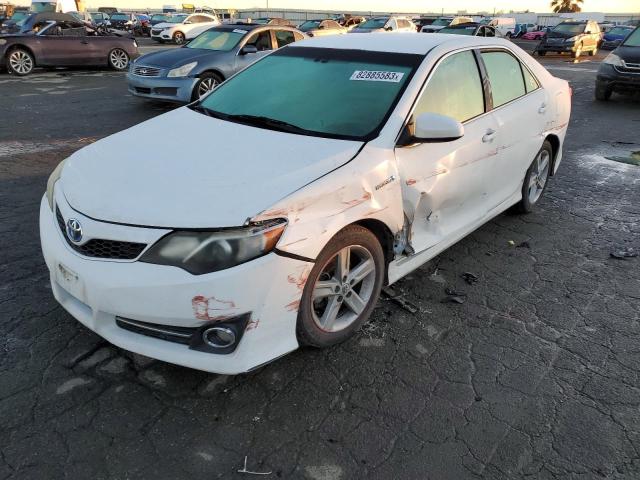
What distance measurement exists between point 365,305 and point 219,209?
3.74 ft

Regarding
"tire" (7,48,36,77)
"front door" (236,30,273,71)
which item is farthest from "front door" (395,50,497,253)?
"tire" (7,48,36,77)

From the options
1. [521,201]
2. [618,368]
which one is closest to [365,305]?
[618,368]

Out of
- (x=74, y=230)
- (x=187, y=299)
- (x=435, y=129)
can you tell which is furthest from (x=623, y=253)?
(x=74, y=230)

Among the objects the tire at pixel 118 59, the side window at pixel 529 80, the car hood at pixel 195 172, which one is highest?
the side window at pixel 529 80

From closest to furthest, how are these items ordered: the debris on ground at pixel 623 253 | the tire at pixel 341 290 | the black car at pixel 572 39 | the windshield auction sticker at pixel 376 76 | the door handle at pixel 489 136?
the tire at pixel 341 290, the windshield auction sticker at pixel 376 76, the door handle at pixel 489 136, the debris on ground at pixel 623 253, the black car at pixel 572 39

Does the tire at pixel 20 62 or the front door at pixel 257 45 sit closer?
the front door at pixel 257 45

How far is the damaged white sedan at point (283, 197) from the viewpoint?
7.58 ft

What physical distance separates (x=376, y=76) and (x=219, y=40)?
320 inches

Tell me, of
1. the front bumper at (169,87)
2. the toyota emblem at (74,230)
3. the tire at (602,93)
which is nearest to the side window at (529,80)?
the toyota emblem at (74,230)

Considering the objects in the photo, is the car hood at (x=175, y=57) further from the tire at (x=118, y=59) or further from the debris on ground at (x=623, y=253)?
the debris on ground at (x=623, y=253)

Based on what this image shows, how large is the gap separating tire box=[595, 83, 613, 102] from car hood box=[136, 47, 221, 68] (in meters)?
8.52

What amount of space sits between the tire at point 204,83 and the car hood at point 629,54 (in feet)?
27.9

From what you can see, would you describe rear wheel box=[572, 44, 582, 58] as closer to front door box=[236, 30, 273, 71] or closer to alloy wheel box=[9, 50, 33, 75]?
front door box=[236, 30, 273, 71]

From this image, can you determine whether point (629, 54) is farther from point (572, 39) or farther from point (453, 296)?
point (572, 39)
